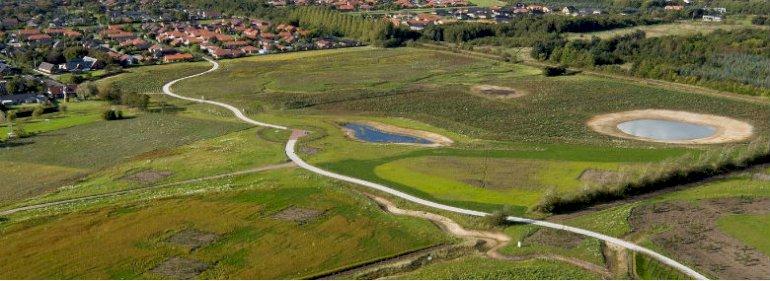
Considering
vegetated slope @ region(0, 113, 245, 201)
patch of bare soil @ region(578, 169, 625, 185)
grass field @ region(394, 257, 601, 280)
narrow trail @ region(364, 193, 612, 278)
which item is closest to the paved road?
narrow trail @ region(364, 193, 612, 278)

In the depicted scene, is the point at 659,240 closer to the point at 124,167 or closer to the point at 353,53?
the point at 124,167

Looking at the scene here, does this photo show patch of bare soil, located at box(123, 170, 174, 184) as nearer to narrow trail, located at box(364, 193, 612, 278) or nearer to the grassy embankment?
the grassy embankment

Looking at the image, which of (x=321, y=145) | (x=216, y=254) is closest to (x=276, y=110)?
(x=321, y=145)

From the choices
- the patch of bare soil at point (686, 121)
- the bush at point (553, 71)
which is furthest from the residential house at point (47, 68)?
the patch of bare soil at point (686, 121)

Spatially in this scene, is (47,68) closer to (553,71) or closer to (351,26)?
(351,26)

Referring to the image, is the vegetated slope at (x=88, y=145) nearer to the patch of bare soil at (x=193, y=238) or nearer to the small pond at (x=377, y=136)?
the small pond at (x=377, y=136)

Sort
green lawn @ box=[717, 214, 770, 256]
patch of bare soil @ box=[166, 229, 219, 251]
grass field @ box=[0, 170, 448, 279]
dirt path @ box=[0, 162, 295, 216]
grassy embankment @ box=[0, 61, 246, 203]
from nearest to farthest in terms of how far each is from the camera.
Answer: grass field @ box=[0, 170, 448, 279] → green lawn @ box=[717, 214, 770, 256] → patch of bare soil @ box=[166, 229, 219, 251] → dirt path @ box=[0, 162, 295, 216] → grassy embankment @ box=[0, 61, 246, 203]
